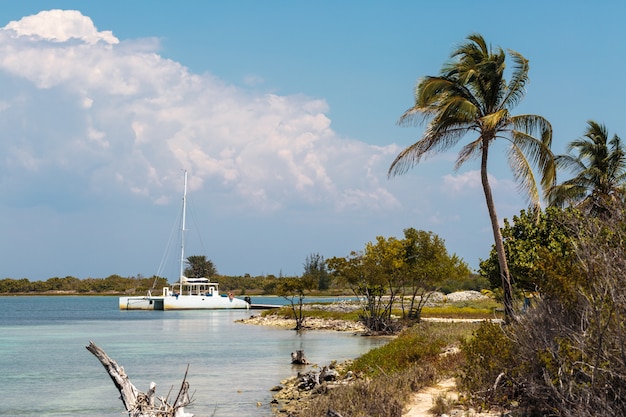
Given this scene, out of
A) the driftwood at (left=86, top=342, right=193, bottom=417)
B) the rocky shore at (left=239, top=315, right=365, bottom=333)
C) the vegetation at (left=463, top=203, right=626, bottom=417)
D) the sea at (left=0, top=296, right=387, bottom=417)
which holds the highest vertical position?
the vegetation at (left=463, top=203, right=626, bottom=417)

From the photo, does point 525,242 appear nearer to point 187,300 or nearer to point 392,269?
point 392,269

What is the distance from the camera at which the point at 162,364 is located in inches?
1340

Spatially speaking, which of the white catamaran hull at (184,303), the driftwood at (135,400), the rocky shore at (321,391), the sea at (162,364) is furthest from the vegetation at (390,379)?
the white catamaran hull at (184,303)

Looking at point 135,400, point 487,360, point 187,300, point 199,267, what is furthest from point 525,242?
point 199,267

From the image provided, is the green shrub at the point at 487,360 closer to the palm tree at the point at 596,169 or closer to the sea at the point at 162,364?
the sea at the point at 162,364

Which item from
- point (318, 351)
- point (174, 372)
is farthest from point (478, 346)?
point (318, 351)

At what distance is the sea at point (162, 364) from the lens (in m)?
22.4

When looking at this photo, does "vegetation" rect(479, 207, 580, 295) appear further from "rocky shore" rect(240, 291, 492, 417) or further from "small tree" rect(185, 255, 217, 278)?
"small tree" rect(185, 255, 217, 278)

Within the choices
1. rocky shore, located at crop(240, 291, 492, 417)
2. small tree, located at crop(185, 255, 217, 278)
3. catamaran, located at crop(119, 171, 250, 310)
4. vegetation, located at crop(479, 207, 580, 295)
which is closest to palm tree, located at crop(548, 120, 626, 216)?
vegetation, located at crop(479, 207, 580, 295)

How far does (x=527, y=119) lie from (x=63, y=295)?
183589 millimetres

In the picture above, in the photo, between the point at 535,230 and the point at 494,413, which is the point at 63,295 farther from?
the point at 494,413

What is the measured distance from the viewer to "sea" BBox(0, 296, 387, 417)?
22359 mm

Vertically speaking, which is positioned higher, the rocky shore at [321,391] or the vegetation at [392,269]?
the vegetation at [392,269]

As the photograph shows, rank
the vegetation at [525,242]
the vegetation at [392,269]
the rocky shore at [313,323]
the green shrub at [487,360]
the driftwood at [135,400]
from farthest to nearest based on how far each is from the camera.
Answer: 1. the rocky shore at [313,323]
2. the vegetation at [392,269]
3. the vegetation at [525,242]
4. the green shrub at [487,360]
5. the driftwood at [135,400]
